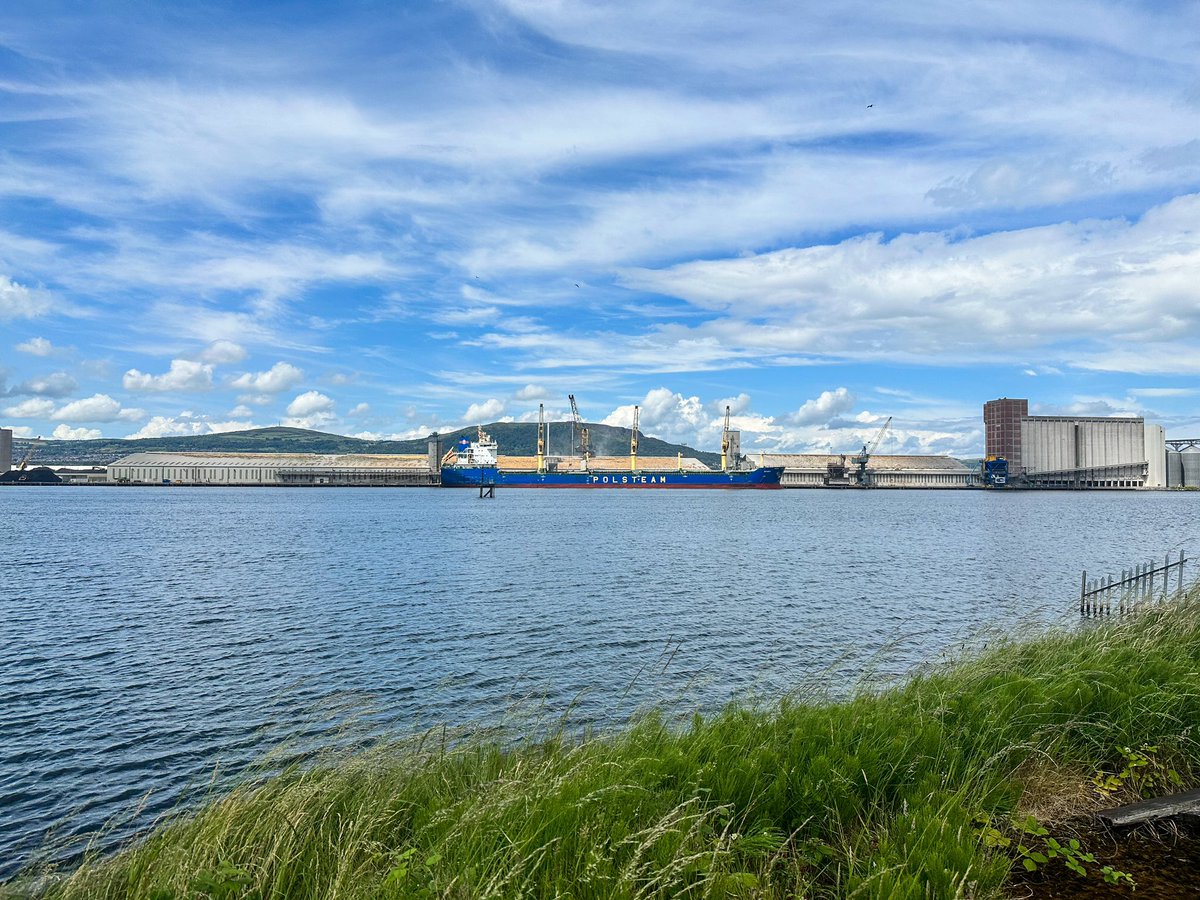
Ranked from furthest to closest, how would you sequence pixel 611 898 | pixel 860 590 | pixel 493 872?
pixel 860 590, pixel 493 872, pixel 611 898

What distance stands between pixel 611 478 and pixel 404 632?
172410 mm

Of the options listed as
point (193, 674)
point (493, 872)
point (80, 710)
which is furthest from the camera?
point (193, 674)

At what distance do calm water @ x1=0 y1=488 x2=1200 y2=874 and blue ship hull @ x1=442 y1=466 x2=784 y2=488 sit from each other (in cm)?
13061

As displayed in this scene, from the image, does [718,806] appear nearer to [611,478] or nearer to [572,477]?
[572,477]

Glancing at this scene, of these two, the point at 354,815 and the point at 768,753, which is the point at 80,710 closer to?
the point at 354,815

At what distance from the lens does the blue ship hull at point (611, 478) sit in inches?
7431

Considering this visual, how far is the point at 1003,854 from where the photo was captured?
19.6ft

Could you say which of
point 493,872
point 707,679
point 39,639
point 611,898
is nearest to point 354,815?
point 493,872

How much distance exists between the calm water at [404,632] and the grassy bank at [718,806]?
2.59 m

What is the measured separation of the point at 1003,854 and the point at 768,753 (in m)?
2.08

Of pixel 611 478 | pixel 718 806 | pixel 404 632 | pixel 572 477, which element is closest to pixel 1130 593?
pixel 718 806

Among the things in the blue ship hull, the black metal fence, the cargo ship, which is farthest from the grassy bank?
the blue ship hull

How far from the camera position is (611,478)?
197m

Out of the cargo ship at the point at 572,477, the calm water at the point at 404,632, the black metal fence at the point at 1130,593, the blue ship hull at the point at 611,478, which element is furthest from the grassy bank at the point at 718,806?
the blue ship hull at the point at 611,478
